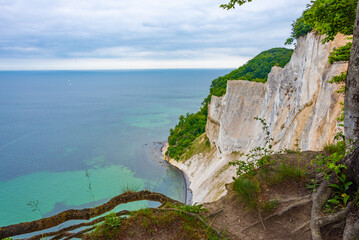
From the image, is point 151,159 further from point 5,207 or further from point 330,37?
point 330,37

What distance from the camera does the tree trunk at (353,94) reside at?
12.7ft

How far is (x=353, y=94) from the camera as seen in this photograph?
396cm

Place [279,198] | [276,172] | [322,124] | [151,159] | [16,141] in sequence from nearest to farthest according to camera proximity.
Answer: [279,198], [276,172], [322,124], [151,159], [16,141]

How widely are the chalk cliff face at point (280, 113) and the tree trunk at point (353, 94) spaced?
2.46m

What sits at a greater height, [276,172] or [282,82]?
[282,82]

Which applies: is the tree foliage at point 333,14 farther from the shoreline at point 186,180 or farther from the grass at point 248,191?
the shoreline at point 186,180

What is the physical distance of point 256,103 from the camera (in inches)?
1153

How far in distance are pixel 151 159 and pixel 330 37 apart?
1621 inches

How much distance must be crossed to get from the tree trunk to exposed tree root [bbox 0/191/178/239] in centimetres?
377

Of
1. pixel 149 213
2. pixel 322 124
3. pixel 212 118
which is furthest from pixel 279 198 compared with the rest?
pixel 212 118

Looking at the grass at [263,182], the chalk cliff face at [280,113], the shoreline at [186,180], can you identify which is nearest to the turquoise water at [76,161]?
the shoreline at [186,180]

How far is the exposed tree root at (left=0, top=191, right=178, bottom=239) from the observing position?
3.37 m

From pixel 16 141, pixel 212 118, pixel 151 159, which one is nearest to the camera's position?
pixel 212 118

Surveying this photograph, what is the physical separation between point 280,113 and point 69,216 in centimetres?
1875
